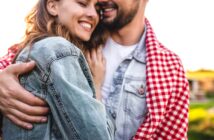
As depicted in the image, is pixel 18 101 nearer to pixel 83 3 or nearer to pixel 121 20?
pixel 83 3

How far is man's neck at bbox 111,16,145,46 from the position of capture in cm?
269

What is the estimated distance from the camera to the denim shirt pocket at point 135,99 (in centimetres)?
248

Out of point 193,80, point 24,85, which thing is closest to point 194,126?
point 193,80

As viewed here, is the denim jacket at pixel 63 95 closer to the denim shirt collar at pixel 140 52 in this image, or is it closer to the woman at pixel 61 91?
the woman at pixel 61 91

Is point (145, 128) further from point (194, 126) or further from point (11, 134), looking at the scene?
point (194, 126)

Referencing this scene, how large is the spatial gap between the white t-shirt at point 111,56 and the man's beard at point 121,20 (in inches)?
3.0

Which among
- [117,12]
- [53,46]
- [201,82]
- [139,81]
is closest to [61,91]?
[53,46]

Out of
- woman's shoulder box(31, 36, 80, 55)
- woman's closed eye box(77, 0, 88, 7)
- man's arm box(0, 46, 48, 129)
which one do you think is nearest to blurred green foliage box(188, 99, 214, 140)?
woman's closed eye box(77, 0, 88, 7)

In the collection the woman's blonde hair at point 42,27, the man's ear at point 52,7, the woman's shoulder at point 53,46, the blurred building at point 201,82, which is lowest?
the blurred building at point 201,82

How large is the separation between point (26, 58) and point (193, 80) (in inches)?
448

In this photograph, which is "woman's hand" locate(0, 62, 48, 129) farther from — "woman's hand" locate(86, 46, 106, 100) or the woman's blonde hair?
"woman's hand" locate(86, 46, 106, 100)

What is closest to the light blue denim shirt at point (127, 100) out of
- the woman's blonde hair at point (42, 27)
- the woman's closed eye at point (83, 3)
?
A: the woman's blonde hair at point (42, 27)

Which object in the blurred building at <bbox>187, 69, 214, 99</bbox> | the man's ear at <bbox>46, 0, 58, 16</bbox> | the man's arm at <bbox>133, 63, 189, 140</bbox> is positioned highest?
the man's ear at <bbox>46, 0, 58, 16</bbox>

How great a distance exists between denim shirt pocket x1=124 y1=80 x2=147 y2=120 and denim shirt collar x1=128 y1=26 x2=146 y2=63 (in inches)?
4.4
